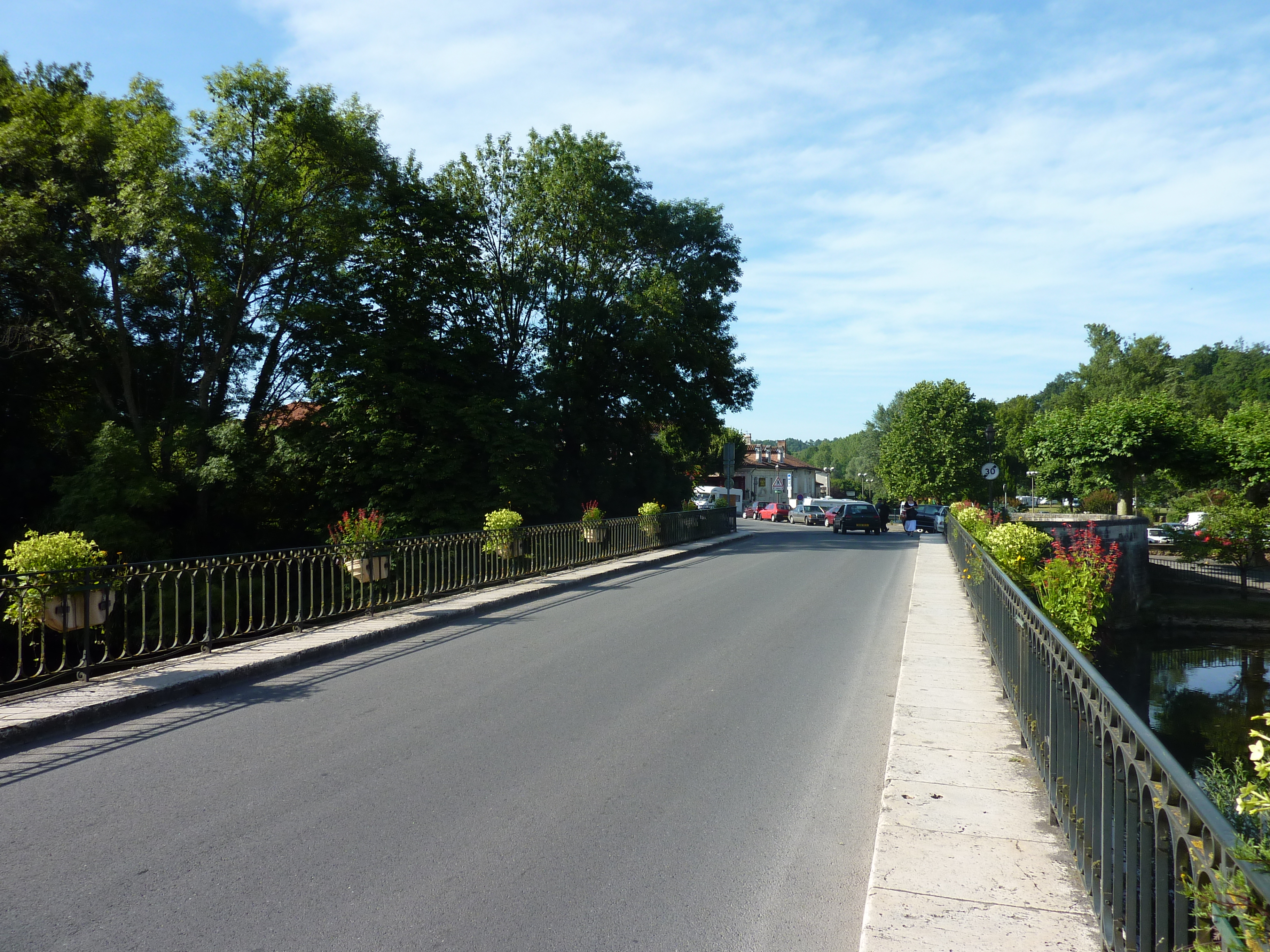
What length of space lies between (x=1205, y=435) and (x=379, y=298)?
33949mm

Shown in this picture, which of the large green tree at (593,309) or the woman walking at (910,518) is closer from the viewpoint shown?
the large green tree at (593,309)

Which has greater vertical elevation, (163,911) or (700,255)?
(700,255)

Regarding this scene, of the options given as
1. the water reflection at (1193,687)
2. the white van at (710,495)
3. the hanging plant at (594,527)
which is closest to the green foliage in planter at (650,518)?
the hanging plant at (594,527)

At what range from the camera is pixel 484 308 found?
30125 millimetres

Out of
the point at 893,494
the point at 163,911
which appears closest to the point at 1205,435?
the point at 893,494

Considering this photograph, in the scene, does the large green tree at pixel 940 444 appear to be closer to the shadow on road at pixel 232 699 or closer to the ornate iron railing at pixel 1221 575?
the ornate iron railing at pixel 1221 575

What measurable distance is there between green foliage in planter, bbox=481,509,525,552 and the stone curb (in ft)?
3.45

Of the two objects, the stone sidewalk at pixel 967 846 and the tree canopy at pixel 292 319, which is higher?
the tree canopy at pixel 292 319

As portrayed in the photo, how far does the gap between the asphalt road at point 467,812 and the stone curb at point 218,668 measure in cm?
19

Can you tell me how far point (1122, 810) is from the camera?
300 centimetres

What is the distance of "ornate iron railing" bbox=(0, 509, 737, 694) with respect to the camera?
7.29 meters

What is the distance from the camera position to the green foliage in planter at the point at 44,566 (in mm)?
7090

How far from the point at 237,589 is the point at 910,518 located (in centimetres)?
3992

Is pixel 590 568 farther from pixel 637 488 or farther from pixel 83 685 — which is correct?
pixel 637 488
